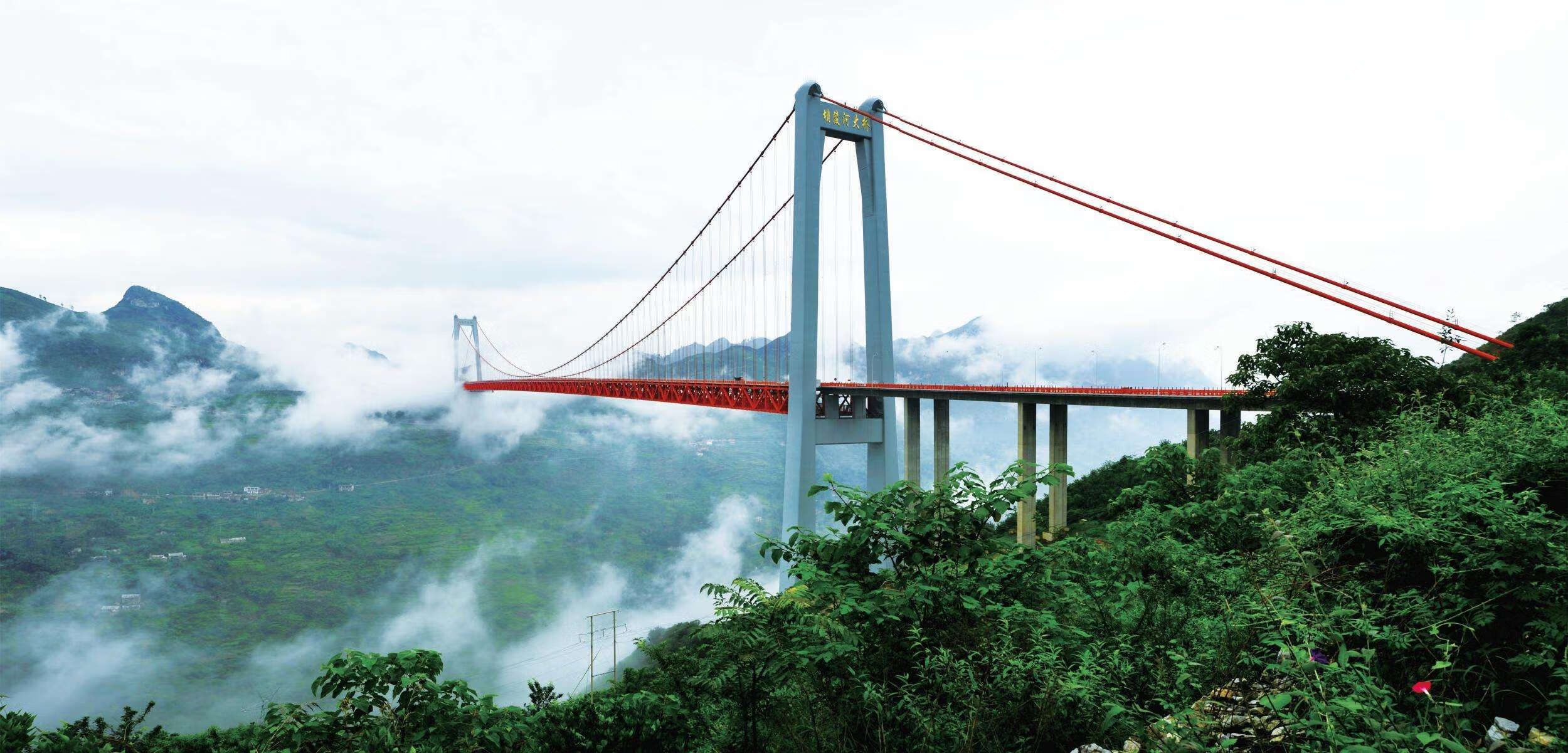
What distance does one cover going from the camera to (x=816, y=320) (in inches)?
1151

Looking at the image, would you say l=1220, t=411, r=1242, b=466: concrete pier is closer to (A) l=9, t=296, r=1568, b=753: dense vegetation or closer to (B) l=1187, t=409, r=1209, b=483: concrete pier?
(B) l=1187, t=409, r=1209, b=483: concrete pier

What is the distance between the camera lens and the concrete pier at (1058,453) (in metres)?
24.0

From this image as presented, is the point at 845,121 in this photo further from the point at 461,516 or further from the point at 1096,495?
the point at 461,516

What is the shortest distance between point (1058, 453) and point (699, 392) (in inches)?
683

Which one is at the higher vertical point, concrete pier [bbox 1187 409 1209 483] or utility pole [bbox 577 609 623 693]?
concrete pier [bbox 1187 409 1209 483]

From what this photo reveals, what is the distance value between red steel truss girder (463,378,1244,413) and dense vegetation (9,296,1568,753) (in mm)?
12156

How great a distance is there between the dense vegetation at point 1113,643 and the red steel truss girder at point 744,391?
39.9 feet

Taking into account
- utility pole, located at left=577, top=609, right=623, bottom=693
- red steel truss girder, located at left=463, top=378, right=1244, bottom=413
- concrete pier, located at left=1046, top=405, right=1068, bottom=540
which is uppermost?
red steel truss girder, located at left=463, top=378, right=1244, bottom=413

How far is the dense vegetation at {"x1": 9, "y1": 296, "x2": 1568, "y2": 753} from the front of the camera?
12.9 ft

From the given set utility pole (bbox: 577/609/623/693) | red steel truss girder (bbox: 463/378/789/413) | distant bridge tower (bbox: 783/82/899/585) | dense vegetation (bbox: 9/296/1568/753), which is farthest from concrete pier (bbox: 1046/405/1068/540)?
dense vegetation (bbox: 9/296/1568/753)

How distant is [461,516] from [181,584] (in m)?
41.9

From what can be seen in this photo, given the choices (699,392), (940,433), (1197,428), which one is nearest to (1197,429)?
(1197,428)

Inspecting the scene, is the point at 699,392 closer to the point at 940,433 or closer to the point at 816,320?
the point at 816,320

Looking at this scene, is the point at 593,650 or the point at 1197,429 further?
the point at 593,650
